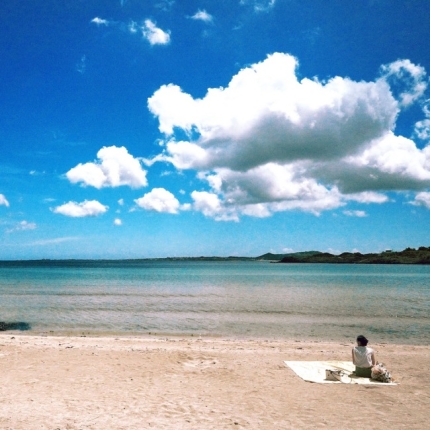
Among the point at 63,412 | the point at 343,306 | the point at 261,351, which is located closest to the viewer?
the point at 63,412

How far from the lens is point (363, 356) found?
12430 millimetres

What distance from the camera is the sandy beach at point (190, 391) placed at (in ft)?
28.2

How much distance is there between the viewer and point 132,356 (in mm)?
15039

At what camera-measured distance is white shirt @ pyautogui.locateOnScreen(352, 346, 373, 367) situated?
12.4m

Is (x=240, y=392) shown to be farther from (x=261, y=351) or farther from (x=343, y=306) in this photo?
(x=343, y=306)

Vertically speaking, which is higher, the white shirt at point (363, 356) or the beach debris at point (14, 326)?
the white shirt at point (363, 356)

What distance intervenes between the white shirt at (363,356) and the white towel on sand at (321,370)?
0.48 meters

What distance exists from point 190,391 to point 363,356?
19.7 feet

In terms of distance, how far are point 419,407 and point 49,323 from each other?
80.4ft

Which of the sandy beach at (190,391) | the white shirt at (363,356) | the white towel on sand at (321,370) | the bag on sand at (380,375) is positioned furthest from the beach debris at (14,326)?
the bag on sand at (380,375)

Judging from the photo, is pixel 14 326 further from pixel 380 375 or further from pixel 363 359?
pixel 380 375

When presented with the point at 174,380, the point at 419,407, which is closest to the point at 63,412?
the point at 174,380

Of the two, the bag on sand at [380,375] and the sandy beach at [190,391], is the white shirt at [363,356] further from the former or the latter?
the sandy beach at [190,391]

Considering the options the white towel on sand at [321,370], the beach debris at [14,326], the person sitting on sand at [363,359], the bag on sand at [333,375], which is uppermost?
the person sitting on sand at [363,359]
